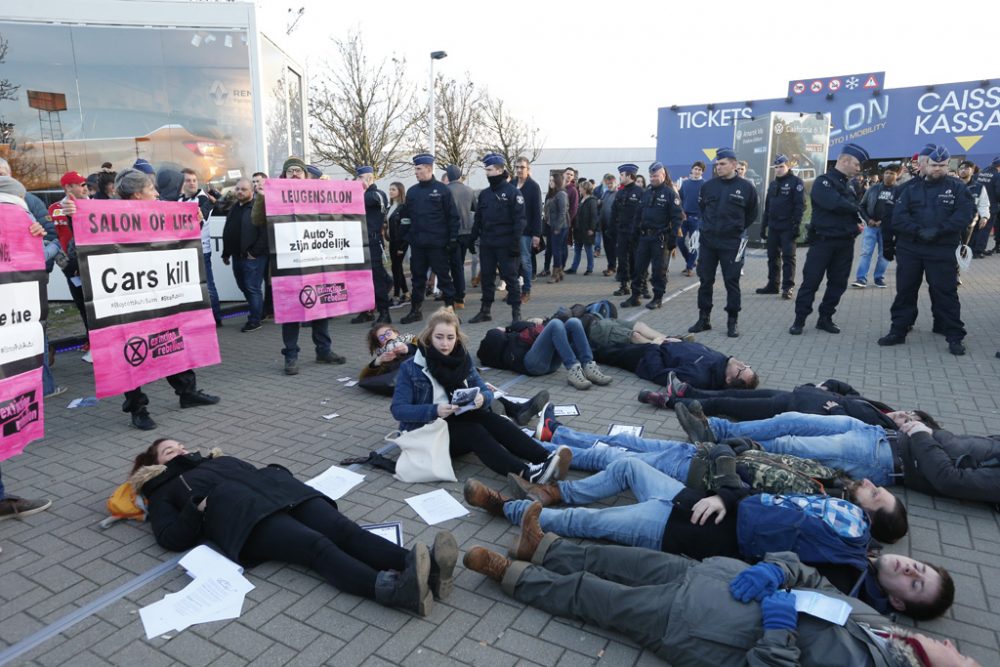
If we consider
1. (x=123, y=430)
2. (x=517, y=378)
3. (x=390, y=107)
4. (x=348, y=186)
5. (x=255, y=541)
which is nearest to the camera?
(x=255, y=541)

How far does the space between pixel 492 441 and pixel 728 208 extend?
522 cm

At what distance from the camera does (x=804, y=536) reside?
9.96 feet

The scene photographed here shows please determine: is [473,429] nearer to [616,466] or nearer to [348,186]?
[616,466]

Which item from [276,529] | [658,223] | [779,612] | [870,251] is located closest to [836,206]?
[658,223]

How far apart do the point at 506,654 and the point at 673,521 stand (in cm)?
110

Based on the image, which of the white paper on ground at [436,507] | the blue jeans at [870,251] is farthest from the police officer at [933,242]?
the white paper on ground at [436,507]

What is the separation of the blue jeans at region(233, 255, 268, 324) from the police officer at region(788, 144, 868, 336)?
7.23m

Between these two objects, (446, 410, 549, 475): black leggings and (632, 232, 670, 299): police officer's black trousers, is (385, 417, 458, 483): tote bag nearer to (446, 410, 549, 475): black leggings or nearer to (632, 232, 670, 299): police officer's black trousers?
(446, 410, 549, 475): black leggings

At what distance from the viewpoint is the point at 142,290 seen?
17.5 ft

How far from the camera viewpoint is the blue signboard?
23266mm

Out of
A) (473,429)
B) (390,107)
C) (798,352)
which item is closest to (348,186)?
(473,429)

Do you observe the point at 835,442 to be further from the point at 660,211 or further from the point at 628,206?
the point at 628,206

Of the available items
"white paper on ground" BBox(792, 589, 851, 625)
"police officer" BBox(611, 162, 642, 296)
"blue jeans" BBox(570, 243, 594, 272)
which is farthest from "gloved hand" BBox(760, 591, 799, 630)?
"blue jeans" BBox(570, 243, 594, 272)

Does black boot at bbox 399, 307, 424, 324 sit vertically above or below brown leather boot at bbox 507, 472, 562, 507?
above
